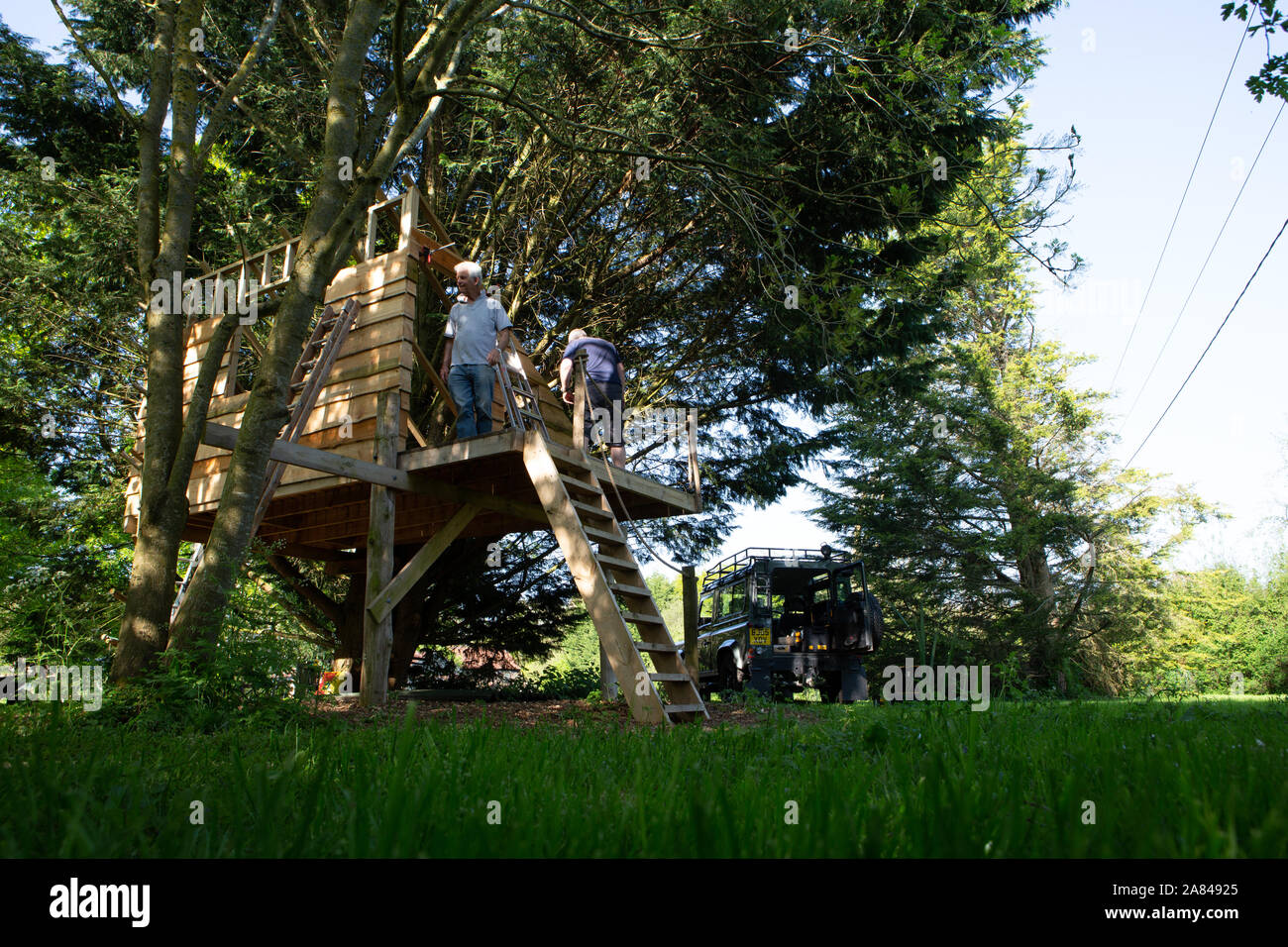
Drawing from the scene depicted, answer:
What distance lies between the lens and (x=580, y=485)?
25.1 ft

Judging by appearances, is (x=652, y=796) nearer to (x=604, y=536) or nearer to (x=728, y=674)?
(x=604, y=536)

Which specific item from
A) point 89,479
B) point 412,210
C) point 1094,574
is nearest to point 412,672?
point 89,479

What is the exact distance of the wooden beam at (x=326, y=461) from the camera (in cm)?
731

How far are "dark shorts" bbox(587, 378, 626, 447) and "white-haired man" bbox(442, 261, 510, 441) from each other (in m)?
1.19

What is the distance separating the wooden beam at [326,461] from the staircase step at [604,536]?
2.37 meters

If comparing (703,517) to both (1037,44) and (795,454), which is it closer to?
(795,454)

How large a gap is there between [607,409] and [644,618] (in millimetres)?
3174

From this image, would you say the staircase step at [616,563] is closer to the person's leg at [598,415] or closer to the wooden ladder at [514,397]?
Answer: the wooden ladder at [514,397]

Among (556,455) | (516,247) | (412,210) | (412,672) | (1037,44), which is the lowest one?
(412,672)

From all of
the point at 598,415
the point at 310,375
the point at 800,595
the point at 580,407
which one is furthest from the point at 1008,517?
the point at 310,375

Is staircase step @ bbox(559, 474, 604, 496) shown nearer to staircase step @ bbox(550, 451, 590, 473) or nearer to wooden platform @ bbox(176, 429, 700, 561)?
staircase step @ bbox(550, 451, 590, 473)

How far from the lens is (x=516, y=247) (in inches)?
503
